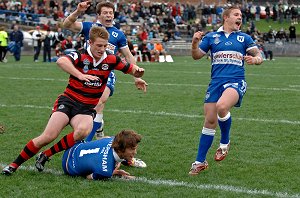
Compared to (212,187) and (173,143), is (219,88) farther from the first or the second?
(173,143)

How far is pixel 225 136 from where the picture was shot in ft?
25.5

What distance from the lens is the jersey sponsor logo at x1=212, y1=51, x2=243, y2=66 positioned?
7.69m

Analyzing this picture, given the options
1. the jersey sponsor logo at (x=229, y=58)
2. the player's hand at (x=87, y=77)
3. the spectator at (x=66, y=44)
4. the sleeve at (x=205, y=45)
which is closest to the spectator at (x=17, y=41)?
the spectator at (x=66, y=44)

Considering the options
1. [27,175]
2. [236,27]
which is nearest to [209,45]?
[236,27]

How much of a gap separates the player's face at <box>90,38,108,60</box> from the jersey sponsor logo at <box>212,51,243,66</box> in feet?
4.80

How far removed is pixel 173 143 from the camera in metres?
9.12

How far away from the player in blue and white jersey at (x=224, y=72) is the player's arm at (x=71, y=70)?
4.69 feet

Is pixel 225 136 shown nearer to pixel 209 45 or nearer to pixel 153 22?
pixel 209 45

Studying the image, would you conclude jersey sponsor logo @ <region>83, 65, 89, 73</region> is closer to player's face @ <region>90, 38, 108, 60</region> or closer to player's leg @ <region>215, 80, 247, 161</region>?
player's face @ <region>90, 38, 108, 60</region>

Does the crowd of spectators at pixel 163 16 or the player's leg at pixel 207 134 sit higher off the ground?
the player's leg at pixel 207 134

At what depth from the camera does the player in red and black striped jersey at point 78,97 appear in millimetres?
6957

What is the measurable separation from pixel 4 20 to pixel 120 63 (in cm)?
3977

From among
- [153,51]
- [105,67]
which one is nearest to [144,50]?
[153,51]

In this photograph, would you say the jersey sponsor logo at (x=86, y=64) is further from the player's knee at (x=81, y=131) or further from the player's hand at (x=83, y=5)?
the player's hand at (x=83, y=5)
